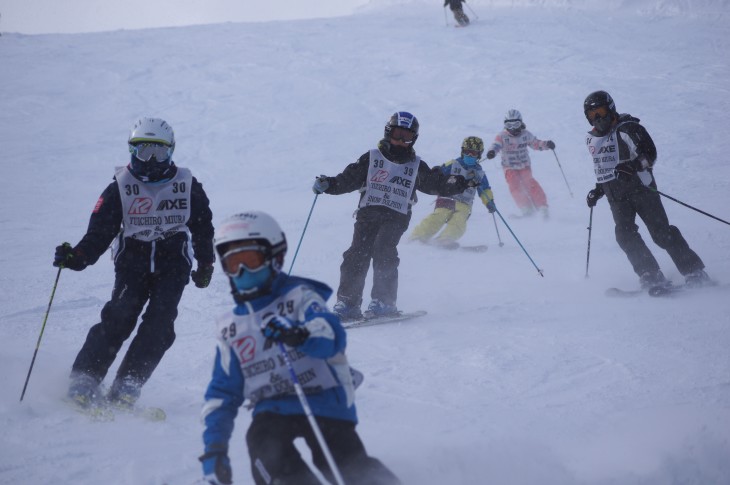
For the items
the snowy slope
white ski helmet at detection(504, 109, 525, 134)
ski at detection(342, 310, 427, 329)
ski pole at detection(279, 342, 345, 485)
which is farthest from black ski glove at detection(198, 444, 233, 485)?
white ski helmet at detection(504, 109, 525, 134)

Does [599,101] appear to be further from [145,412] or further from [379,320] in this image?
[145,412]

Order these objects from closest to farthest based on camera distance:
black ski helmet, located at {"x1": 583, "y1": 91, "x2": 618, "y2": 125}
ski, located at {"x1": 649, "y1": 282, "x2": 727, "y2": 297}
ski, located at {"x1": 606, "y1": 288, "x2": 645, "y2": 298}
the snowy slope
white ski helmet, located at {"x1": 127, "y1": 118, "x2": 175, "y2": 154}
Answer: the snowy slope, white ski helmet, located at {"x1": 127, "y1": 118, "x2": 175, "y2": 154}, ski, located at {"x1": 649, "y1": 282, "x2": 727, "y2": 297}, black ski helmet, located at {"x1": 583, "y1": 91, "x2": 618, "y2": 125}, ski, located at {"x1": 606, "y1": 288, "x2": 645, "y2": 298}

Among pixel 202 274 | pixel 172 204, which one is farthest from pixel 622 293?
pixel 172 204

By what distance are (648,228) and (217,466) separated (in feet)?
21.0

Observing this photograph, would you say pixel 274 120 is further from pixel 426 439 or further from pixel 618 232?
pixel 426 439

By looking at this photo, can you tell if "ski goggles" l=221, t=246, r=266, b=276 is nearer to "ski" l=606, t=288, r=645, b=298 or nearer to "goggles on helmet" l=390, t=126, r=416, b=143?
"goggles on helmet" l=390, t=126, r=416, b=143

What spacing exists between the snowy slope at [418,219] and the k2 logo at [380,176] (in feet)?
5.21

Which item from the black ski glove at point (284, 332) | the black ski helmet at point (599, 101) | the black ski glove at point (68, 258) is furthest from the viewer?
the black ski helmet at point (599, 101)

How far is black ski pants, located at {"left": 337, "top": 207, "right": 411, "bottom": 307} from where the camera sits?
769cm

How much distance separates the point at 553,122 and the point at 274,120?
806 cm

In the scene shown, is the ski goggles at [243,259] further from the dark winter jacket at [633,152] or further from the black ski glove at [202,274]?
the dark winter jacket at [633,152]

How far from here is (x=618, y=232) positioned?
8352mm

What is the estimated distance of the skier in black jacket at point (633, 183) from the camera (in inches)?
309

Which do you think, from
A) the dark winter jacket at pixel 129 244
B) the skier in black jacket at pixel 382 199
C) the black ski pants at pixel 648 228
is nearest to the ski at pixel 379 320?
the skier in black jacket at pixel 382 199
